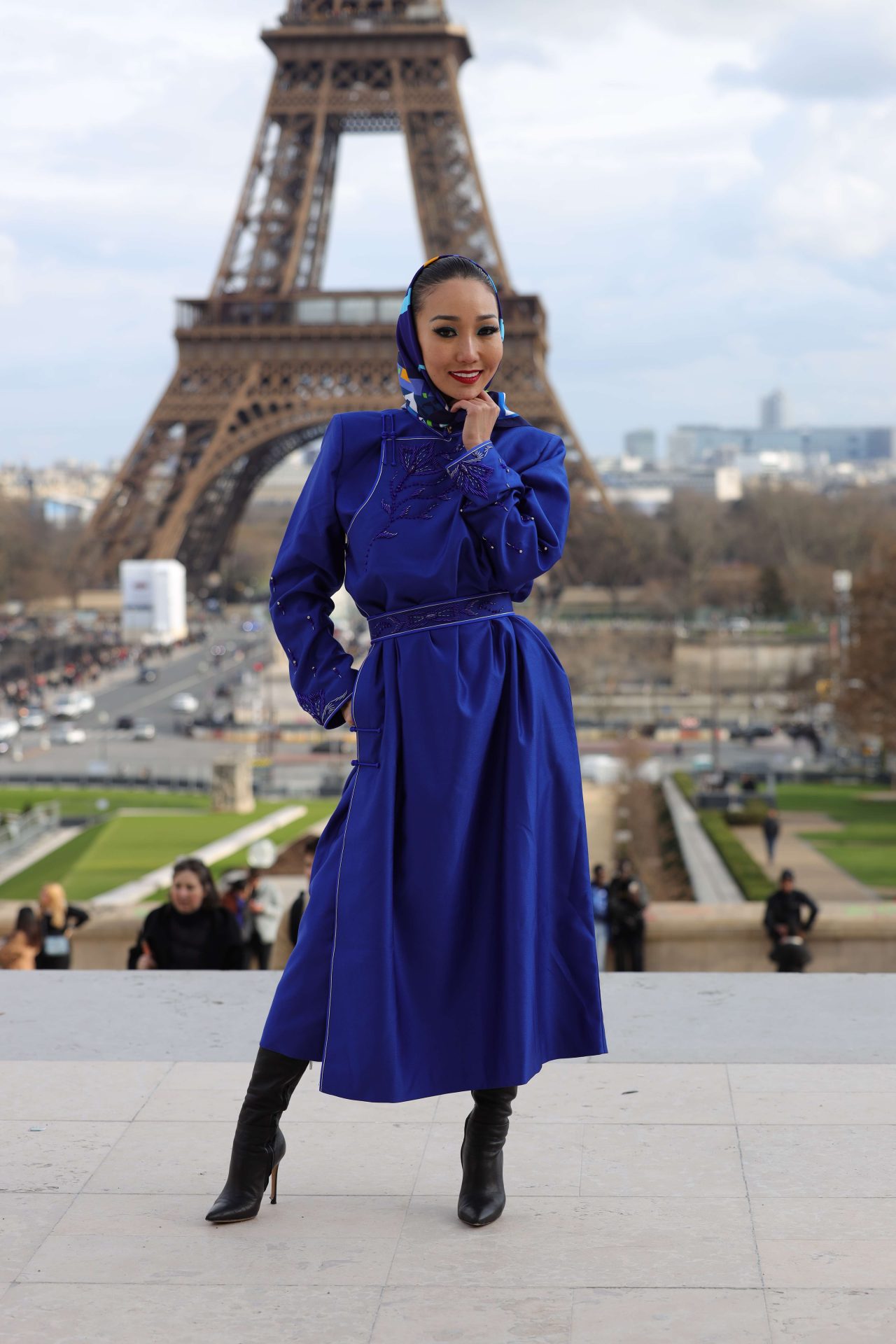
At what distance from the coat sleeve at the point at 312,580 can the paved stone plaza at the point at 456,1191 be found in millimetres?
974

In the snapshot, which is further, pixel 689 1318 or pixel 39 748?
pixel 39 748

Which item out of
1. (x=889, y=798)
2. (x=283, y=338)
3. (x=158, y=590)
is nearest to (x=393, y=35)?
(x=283, y=338)

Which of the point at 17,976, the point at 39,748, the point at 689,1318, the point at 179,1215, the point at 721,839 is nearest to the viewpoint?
the point at 689,1318

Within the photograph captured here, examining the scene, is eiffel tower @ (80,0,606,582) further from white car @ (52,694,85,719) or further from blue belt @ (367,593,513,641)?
blue belt @ (367,593,513,641)

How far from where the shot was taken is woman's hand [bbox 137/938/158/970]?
19.0 feet

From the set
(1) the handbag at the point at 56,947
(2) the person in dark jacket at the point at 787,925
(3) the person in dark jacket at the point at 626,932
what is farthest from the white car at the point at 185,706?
(1) the handbag at the point at 56,947

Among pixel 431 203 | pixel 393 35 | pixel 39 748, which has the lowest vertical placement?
pixel 39 748

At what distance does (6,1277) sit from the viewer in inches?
117

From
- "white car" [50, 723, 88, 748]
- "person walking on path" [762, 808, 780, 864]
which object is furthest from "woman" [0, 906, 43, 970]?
"white car" [50, 723, 88, 748]

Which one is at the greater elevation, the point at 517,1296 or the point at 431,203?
the point at 431,203

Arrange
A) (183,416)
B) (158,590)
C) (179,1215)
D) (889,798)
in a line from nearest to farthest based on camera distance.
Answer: (179,1215)
(889,798)
(183,416)
(158,590)

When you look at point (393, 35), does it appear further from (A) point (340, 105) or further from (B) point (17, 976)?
(B) point (17, 976)

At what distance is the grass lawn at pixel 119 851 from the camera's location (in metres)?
20.9

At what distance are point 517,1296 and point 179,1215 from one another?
0.72 metres
